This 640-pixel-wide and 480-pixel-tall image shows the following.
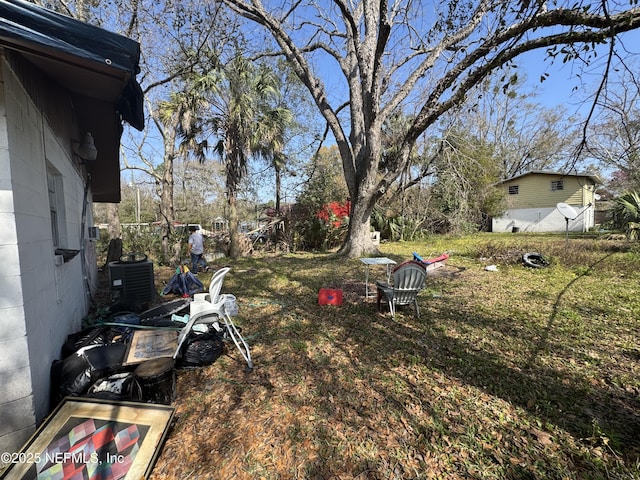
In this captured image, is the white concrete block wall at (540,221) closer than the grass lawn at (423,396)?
No

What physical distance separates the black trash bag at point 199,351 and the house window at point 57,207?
7.12ft

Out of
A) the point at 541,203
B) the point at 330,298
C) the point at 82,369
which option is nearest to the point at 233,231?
the point at 330,298

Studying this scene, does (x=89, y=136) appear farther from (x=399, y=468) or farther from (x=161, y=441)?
(x=399, y=468)

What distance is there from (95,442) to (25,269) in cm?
130

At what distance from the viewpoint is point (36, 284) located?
229 cm

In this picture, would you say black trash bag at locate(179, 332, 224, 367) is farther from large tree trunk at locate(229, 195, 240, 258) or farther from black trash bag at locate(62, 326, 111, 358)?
large tree trunk at locate(229, 195, 240, 258)

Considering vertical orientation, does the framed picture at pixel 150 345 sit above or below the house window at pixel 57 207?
below

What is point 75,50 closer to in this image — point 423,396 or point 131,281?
point 423,396

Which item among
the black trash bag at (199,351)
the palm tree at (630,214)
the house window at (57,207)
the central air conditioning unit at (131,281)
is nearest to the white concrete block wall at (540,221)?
the palm tree at (630,214)

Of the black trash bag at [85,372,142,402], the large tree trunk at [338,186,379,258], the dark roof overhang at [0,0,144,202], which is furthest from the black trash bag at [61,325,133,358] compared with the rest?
the large tree trunk at [338,186,379,258]

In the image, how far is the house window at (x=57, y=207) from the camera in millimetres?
3574

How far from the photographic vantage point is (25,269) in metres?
2.07

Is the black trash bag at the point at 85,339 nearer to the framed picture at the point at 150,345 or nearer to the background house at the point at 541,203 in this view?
the framed picture at the point at 150,345

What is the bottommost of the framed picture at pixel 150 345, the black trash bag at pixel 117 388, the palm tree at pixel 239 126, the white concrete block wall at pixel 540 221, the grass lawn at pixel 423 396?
the grass lawn at pixel 423 396
